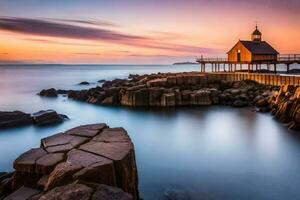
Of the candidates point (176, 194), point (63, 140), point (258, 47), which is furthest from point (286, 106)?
point (258, 47)

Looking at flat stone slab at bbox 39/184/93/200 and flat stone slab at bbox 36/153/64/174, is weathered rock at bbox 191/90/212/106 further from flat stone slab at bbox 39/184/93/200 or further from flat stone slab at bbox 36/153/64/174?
flat stone slab at bbox 39/184/93/200

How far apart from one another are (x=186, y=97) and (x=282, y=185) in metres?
22.3

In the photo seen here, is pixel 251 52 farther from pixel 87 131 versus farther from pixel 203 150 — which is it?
pixel 87 131

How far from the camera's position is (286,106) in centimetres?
2409

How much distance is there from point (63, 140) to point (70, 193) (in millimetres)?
3245

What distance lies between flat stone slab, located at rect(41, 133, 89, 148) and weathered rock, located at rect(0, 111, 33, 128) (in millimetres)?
15353

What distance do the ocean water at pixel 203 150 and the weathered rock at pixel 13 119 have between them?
116 cm

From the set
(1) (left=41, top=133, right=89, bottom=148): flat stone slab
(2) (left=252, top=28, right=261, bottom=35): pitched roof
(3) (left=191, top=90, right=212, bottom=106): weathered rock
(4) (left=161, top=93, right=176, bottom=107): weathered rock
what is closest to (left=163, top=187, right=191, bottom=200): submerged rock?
(1) (left=41, top=133, right=89, bottom=148): flat stone slab

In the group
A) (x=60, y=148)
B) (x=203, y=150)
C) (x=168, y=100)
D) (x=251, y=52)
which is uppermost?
(x=251, y=52)

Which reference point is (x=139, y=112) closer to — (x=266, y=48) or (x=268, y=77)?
(x=268, y=77)

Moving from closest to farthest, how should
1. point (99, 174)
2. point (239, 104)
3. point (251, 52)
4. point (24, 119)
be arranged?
point (99, 174) < point (24, 119) < point (239, 104) < point (251, 52)

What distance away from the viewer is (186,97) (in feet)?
110

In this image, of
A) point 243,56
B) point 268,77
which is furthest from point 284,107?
point 243,56

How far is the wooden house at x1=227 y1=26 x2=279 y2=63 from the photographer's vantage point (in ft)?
155
